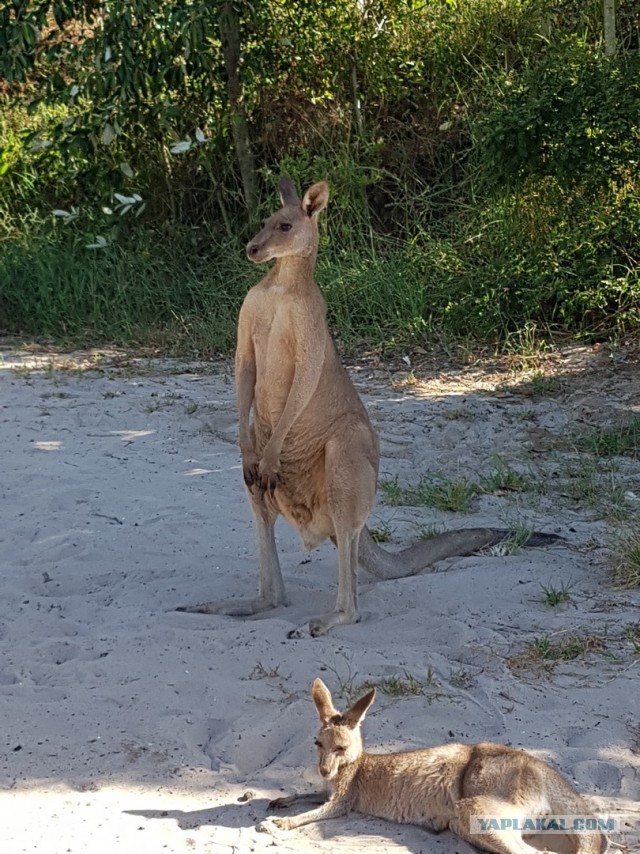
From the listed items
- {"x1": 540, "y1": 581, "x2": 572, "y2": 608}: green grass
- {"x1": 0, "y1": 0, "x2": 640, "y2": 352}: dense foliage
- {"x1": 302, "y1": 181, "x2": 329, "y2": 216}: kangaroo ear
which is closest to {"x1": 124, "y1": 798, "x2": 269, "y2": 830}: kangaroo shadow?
{"x1": 540, "y1": 581, "x2": 572, "y2": 608}: green grass

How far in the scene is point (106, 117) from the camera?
888 cm

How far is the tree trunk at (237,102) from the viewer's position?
29.8 feet

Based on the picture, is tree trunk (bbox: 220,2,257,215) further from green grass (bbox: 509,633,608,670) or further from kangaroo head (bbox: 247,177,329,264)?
green grass (bbox: 509,633,608,670)

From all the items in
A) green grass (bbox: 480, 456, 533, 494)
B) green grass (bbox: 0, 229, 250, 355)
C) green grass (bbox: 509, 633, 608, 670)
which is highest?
green grass (bbox: 0, 229, 250, 355)

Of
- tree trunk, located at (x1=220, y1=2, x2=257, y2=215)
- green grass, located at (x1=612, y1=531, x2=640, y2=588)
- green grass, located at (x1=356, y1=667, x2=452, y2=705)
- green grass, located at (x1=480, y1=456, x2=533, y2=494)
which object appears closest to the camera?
green grass, located at (x1=356, y1=667, x2=452, y2=705)

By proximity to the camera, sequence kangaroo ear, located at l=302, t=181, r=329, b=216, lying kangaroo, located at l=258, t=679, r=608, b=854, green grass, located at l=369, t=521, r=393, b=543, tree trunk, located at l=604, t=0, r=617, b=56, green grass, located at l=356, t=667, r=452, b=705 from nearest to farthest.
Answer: lying kangaroo, located at l=258, t=679, r=608, b=854, green grass, located at l=356, t=667, r=452, b=705, kangaroo ear, located at l=302, t=181, r=329, b=216, green grass, located at l=369, t=521, r=393, b=543, tree trunk, located at l=604, t=0, r=617, b=56

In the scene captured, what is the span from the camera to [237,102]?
9430 millimetres

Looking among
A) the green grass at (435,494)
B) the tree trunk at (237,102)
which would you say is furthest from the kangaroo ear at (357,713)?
the tree trunk at (237,102)

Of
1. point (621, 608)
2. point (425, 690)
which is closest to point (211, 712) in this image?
point (425, 690)

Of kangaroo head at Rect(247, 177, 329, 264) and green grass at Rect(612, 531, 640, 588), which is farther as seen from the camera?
green grass at Rect(612, 531, 640, 588)

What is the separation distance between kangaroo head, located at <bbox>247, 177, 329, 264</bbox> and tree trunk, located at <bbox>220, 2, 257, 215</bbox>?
515cm

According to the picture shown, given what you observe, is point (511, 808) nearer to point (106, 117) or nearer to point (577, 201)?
point (577, 201)

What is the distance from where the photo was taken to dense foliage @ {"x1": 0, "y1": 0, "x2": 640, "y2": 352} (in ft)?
26.8

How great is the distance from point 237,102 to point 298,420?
5.72 meters
